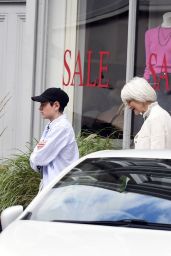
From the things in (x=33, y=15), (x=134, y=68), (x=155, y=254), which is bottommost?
(x=155, y=254)

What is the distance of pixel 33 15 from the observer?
427 inches

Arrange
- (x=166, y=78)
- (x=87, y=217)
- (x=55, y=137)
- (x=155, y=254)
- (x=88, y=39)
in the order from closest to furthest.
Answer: (x=155, y=254) < (x=87, y=217) < (x=55, y=137) < (x=166, y=78) < (x=88, y=39)

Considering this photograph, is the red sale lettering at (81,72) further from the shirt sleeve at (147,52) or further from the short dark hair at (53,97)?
the short dark hair at (53,97)

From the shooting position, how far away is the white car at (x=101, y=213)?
15.8 ft

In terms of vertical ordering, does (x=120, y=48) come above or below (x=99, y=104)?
above

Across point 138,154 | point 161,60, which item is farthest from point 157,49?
point 138,154

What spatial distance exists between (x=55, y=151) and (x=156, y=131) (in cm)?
97

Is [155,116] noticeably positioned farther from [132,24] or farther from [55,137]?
[132,24]

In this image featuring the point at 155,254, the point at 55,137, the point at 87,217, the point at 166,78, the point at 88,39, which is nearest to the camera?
the point at 155,254

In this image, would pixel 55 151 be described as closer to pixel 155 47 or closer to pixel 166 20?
pixel 155 47

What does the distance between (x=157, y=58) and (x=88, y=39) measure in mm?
1137

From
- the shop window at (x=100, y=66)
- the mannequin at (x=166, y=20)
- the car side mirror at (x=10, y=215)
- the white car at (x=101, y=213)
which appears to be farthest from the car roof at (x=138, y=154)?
the mannequin at (x=166, y=20)

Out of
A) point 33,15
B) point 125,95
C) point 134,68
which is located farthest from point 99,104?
point 125,95

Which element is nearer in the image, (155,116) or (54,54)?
(155,116)
